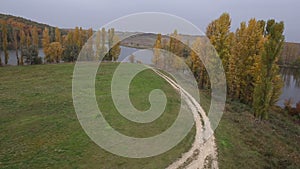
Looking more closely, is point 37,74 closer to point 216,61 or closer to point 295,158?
point 216,61

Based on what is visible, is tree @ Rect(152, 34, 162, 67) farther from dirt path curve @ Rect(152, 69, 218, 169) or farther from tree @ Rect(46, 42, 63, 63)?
dirt path curve @ Rect(152, 69, 218, 169)

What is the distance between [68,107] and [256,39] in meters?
24.8

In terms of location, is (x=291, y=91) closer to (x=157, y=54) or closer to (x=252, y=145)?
(x=157, y=54)

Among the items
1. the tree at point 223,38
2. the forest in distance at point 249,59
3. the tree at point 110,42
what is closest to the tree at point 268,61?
the forest in distance at point 249,59

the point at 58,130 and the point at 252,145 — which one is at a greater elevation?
the point at 58,130

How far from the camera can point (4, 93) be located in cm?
→ 2434

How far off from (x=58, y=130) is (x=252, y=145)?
13.6 m

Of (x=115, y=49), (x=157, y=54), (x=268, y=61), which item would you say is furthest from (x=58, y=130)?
(x=115, y=49)

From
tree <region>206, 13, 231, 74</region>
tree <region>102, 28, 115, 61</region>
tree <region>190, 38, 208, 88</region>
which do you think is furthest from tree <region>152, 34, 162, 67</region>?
tree <region>206, 13, 231, 74</region>

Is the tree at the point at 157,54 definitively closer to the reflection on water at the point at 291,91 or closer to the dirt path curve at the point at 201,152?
the reflection on water at the point at 291,91

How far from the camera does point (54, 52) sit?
6575 centimetres

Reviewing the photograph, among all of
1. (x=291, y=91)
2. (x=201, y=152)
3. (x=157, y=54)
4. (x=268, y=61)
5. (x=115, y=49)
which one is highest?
(x=115, y=49)

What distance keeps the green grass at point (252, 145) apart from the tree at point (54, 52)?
5498 centimetres

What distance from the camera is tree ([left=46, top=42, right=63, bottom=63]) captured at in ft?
214
